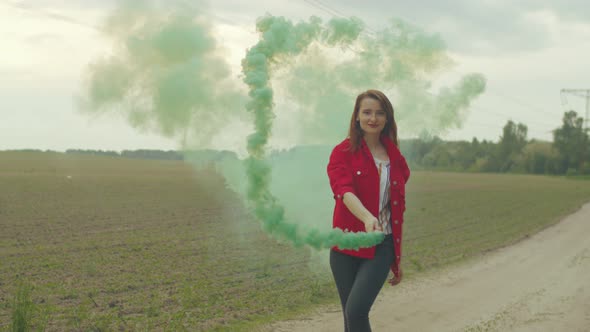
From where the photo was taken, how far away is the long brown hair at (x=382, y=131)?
4434 mm

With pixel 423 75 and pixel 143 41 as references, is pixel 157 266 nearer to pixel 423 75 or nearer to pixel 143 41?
pixel 143 41

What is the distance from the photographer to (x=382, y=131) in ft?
15.2

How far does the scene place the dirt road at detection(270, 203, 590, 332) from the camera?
27.9ft

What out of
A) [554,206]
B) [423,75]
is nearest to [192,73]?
[423,75]

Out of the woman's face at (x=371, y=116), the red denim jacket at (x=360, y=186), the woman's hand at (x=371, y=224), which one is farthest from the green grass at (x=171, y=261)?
the woman's hand at (x=371, y=224)

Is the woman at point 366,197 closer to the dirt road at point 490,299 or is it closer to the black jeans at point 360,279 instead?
the black jeans at point 360,279

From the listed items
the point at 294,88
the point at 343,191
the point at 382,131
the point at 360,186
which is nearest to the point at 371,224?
the point at 343,191

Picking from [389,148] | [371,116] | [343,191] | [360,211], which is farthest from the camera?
[389,148]

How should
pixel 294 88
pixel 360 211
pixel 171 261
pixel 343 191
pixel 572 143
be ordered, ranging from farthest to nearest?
pixel 572 143 → pixel 171 261 → pixel 294 88 → pixel 343 191 → pixel 360 211

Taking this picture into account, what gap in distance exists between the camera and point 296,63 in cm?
847

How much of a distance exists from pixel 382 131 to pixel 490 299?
690cm

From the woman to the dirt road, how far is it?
165 inches

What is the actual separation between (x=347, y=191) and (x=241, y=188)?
17.4ft

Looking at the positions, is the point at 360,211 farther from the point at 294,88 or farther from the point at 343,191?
the point at 294,88
